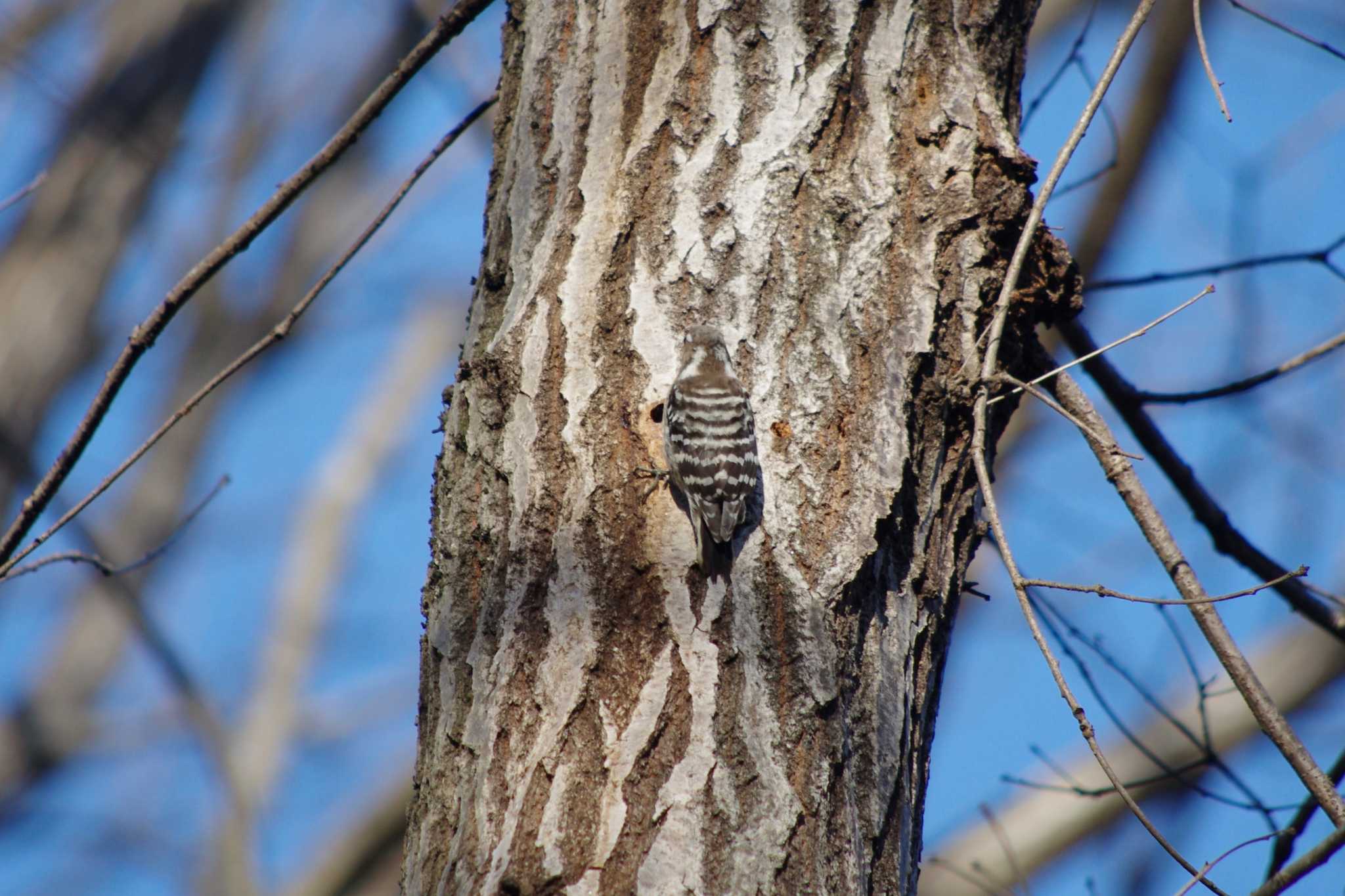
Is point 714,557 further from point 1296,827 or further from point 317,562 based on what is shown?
point 317,562

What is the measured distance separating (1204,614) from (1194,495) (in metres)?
1.04

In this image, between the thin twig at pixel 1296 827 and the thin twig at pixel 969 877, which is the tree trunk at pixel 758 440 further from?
the thin twig at pixel 969 877

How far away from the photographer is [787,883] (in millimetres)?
1880

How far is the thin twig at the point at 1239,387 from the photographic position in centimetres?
308

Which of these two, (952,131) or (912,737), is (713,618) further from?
(952,131)

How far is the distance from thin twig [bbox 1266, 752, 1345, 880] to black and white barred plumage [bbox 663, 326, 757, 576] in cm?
160

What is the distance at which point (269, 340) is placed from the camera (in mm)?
2553

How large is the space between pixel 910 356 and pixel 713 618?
28.2 inches

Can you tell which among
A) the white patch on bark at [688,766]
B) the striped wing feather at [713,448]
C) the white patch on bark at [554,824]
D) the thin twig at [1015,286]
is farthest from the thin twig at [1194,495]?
the white patch on bark at [554,824]

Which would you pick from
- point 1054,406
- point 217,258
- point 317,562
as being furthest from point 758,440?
point 317,562

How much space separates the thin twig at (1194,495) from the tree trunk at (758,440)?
65 cm

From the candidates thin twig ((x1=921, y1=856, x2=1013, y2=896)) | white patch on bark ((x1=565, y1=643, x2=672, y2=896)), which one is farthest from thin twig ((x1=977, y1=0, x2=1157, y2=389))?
thin twig ((x1=921, y1=856, x2=1013, y2=896))

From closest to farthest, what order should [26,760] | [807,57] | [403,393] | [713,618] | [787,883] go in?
1. [787,883]
2. [713,618]
3. [807,57]
4. [26,760]
5. [403,393]

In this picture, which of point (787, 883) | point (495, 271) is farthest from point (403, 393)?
point (787, 883)
